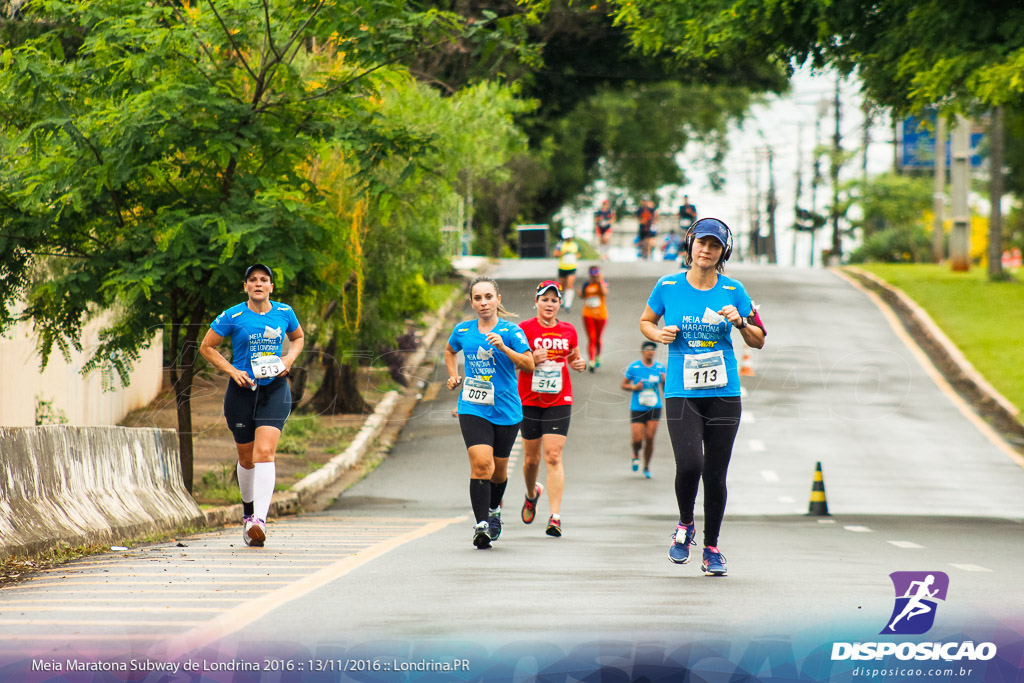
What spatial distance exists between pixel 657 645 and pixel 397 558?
4091 millimetres

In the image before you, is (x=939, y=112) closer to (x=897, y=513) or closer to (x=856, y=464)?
(x=897, y=513)

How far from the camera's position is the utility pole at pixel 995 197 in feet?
124

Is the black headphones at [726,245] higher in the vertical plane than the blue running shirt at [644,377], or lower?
higher

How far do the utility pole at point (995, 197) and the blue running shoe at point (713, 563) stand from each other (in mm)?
31459

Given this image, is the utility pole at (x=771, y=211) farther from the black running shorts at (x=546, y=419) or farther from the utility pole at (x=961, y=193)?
the black running shorts at (x=546, y=419)

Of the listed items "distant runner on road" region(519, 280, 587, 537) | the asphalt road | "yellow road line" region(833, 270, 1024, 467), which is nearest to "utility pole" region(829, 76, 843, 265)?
"yellow road line" region(833, 270, 1024, 467)

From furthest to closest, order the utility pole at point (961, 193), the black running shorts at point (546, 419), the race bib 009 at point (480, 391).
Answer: the utility pole at point (961, 193), the black running shorts at point (546, 419), the race bib 009 at point (480, 391)

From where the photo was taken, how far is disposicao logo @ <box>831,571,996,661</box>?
5.46m

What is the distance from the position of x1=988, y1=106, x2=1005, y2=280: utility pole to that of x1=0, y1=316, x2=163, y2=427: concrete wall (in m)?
22.4

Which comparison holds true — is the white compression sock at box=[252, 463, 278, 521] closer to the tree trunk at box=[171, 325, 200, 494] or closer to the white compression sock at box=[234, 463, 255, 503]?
the white compression sock at box=[234, 463, 255, 503]

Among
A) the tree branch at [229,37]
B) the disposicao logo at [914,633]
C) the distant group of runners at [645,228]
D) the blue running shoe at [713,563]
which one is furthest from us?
the distant group of runners at [645,228]

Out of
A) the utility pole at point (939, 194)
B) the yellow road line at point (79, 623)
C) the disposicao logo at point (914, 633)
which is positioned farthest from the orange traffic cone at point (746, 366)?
the yellow road line at point (79, 623)

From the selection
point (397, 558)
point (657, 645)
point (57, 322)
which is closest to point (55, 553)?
point (397, 558)

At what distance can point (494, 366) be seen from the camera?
32.5 feet
